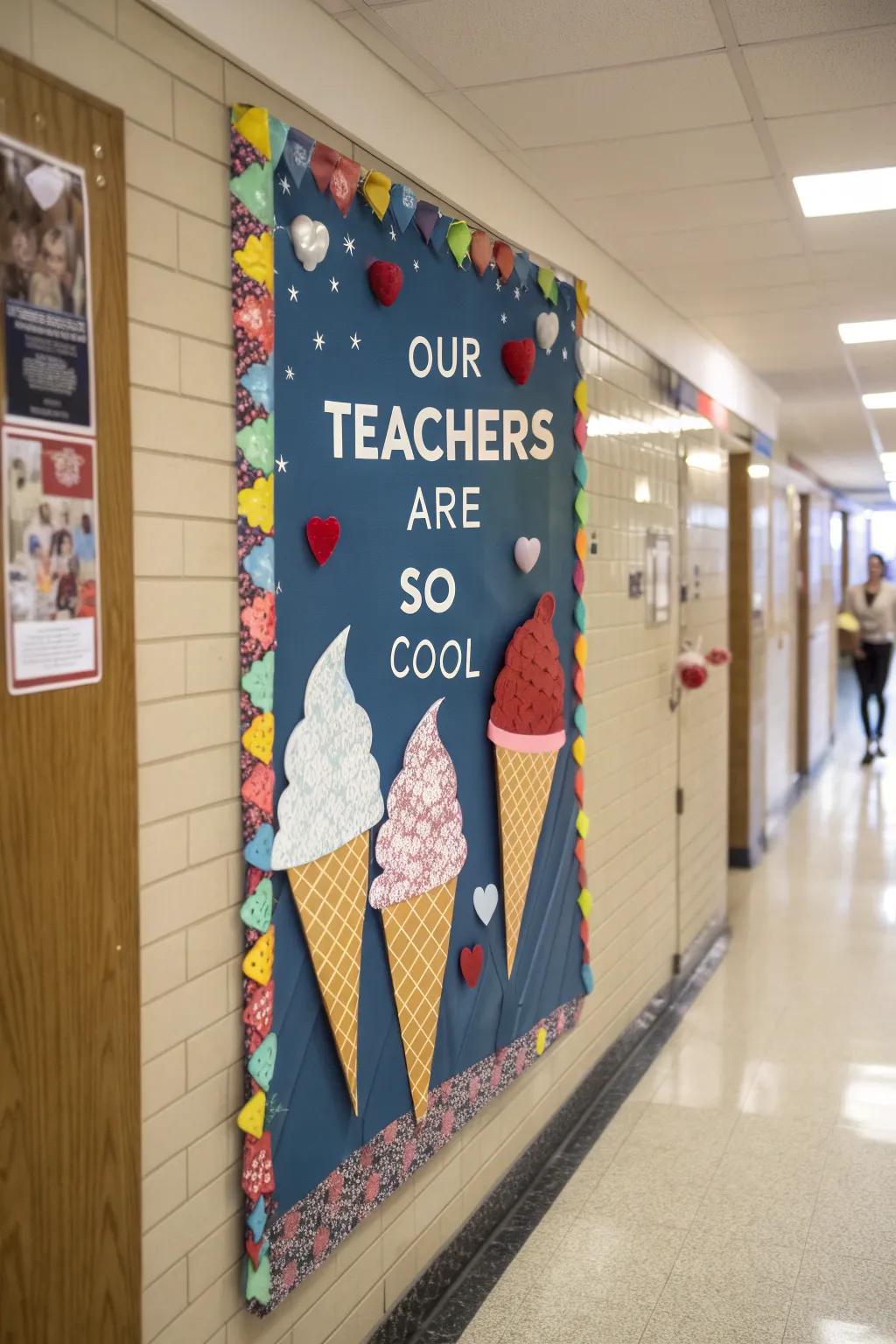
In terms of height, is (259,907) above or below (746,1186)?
above

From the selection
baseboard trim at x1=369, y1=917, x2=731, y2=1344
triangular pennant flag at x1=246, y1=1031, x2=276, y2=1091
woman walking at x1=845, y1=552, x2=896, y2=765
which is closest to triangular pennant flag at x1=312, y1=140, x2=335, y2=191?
triangular pennant flag at x1=246, y1=1031, x2=276, y2=1091

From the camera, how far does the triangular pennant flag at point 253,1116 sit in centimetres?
Answer: 227

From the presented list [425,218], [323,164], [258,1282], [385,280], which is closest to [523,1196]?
[258,1282]

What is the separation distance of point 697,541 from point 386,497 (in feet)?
12.3

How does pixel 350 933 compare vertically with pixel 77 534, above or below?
below

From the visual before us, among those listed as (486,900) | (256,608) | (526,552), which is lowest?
(486,900)

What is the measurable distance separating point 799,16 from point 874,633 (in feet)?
36.0

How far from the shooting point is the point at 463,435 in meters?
3.07

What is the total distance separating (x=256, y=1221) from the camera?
229cm

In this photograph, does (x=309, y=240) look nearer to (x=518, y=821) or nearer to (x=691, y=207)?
(x=518, y=821)

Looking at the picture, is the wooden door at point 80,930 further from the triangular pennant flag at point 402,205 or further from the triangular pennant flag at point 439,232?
the triangular pennant flag at point 439,232

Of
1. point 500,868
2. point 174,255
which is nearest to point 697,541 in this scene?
point 500,868

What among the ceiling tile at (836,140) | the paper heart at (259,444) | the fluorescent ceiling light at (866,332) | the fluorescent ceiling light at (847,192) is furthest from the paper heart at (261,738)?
the fluorescent ceiling light at (866,332)

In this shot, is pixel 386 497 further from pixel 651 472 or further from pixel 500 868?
pixel 651 472
